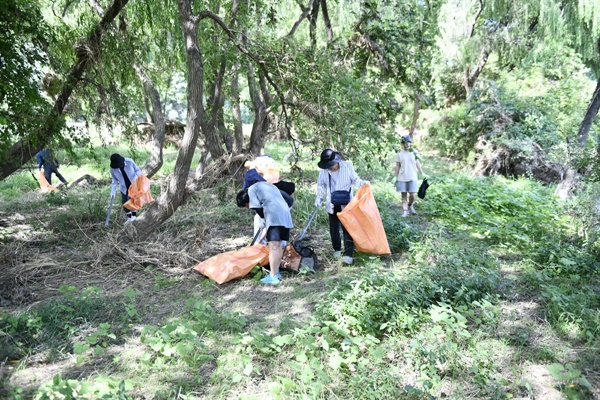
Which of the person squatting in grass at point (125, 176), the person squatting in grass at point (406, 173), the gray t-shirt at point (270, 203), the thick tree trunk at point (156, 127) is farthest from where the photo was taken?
the thick tree trunk at point (156, 127)

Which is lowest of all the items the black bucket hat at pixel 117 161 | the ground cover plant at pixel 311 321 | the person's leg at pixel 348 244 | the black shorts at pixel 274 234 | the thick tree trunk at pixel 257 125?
the ground cover plant at pixel 311 321

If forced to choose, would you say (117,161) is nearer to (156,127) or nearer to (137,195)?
(137,195)

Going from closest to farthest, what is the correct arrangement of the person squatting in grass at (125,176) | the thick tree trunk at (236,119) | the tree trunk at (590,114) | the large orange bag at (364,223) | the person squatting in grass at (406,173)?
the large orange bag at (364,223)
the person squatting in grass at (125,176)
the person squatting in grass at (406,173)
the thick tree trunk at (236,119)
the tree trunk at (590,114)

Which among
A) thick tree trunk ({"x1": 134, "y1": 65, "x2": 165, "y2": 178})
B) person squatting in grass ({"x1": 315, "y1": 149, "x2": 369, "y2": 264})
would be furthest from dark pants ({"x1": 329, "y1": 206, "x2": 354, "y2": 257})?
thick tree trunk ({"x1": 134, "y1": 65, "x2": 165, "y2": 178})

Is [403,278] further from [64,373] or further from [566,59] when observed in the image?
[566,59]

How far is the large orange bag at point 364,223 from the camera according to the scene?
5352mm

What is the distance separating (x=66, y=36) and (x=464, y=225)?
654 cm

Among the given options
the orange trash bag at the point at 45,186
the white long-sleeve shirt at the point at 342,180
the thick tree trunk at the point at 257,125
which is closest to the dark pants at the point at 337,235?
the white long-sleeve shirt at the point at 342,180

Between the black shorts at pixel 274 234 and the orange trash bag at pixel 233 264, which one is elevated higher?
the black shorts at pixel 274 234

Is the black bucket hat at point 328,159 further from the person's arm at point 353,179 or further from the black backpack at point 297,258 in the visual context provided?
the black backpack at point 297,258

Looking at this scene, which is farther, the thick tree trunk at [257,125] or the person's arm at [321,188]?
the thick tree trunk at [257,125]

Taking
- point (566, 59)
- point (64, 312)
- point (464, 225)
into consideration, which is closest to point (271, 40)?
point (464, 225)

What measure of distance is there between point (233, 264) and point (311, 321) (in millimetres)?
1569

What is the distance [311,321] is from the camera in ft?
13.0
